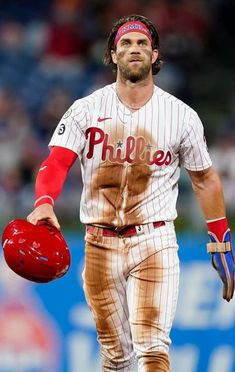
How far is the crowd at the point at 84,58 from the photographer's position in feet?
37.6

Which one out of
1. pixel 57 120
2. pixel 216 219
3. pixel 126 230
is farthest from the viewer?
pixel 57 120

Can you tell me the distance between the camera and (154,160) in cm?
590

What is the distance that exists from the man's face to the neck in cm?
5

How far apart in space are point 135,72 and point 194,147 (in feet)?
1.63

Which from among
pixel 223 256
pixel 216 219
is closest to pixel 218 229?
Answer: pixel 216 219

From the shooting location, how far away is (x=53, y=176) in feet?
18.9

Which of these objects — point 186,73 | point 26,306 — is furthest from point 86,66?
point 26,306

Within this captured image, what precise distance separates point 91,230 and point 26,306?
263cm

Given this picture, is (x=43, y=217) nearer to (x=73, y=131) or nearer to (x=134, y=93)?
(x=73, y=131)

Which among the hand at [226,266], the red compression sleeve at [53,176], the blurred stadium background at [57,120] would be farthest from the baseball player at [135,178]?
the blurred stadium background at [57,120]

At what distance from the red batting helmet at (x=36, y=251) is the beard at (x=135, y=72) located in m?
0.89

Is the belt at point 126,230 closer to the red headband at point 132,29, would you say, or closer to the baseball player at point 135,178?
the baseball player at point 135,178

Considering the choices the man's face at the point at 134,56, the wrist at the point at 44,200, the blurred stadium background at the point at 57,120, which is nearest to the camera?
the wrist at the point at 44,200

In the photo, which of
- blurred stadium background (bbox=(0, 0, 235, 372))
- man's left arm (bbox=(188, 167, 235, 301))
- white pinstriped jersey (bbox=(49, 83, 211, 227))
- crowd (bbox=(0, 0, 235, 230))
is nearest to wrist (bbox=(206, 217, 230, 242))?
man's left arm (bbox=(188, 167, 235, 301))
